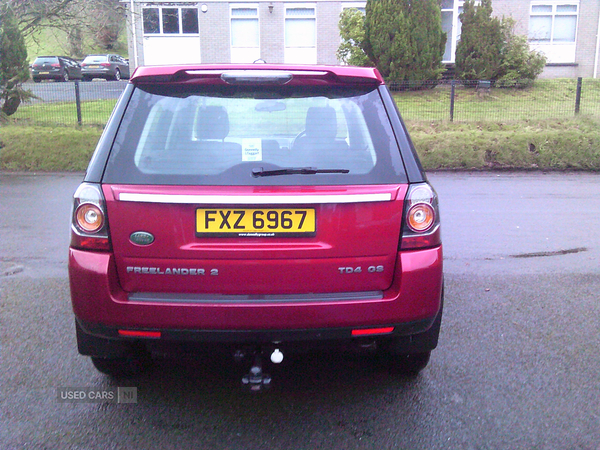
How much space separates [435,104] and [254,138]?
14.1 m

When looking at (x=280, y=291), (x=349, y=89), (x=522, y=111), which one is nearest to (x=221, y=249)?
(x=280, y=291)

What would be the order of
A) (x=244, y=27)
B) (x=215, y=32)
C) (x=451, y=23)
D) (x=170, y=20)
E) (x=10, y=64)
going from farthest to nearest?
(x=170, y=20) < (x=215, y=32) < (x=244, y=27) < (x=451, y=23) < (x=10, y=64)

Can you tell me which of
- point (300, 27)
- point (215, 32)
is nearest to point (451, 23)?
point (300, 27)

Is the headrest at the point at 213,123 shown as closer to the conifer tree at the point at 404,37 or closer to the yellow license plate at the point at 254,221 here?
the yellow license plate at the point at 254,221

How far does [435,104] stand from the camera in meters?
16.3

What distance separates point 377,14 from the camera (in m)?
20.0

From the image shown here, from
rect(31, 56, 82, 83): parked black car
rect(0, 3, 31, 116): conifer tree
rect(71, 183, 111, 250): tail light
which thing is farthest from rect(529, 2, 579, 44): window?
rect(71, 183, 111, 250): tail light

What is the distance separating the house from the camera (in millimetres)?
26297

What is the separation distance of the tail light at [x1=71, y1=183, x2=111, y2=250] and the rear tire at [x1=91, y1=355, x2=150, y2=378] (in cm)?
74

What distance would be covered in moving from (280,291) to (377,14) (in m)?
18.7

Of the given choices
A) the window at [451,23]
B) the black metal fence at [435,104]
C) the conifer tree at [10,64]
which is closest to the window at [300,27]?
the window at [451,23]

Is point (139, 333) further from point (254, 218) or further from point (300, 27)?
point (300, 27)

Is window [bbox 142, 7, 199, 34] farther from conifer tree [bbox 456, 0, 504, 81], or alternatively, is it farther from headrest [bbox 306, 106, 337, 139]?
headrest [bbox 306, 106, 337, 139]

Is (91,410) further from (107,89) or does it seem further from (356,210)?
(107,89)
